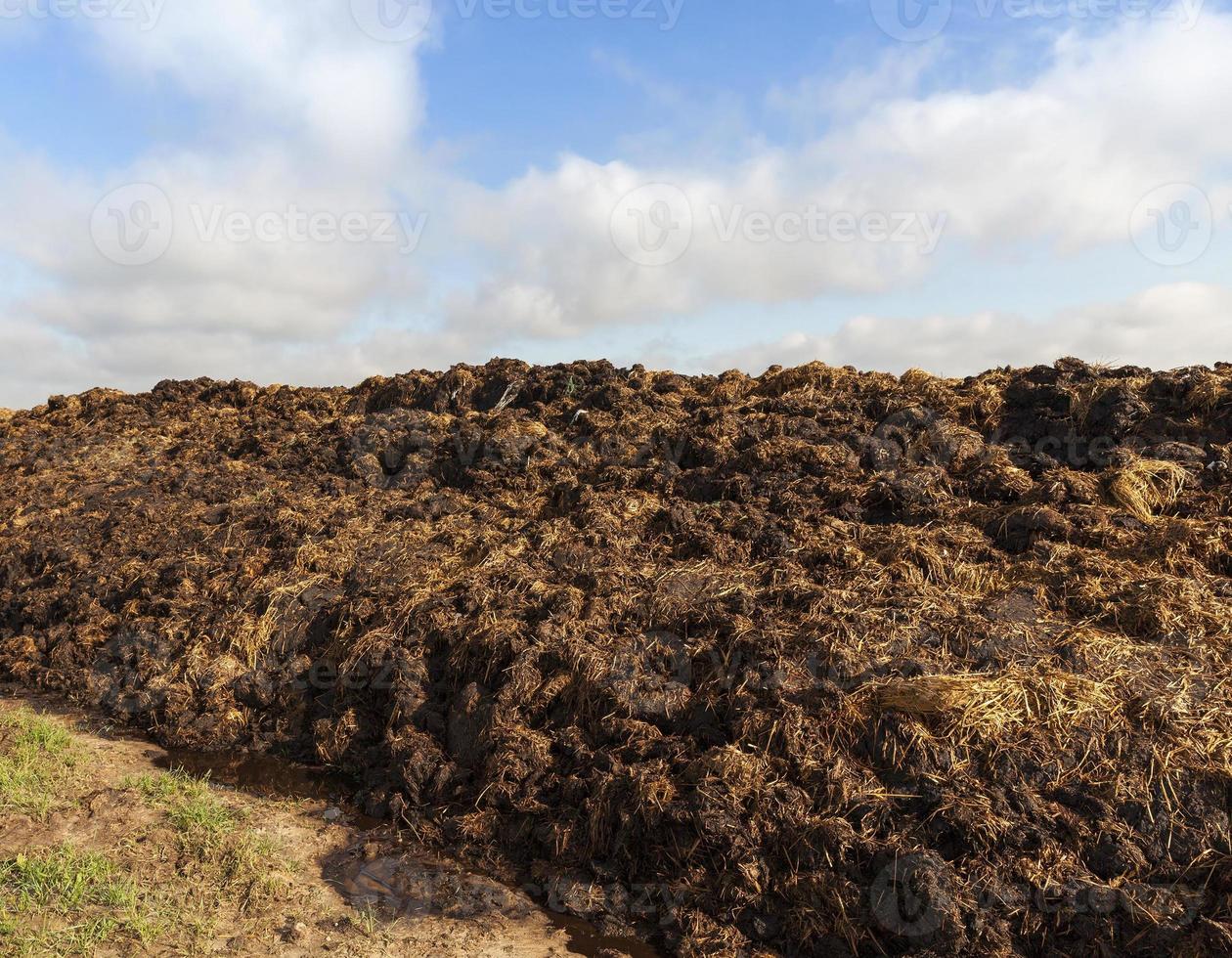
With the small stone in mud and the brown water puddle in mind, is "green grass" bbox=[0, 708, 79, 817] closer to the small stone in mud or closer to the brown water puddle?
the brown water puddle

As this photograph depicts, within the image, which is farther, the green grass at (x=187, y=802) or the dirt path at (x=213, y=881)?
the green grass at (x=187, y=802)

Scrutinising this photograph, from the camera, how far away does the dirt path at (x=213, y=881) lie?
3.38 metres

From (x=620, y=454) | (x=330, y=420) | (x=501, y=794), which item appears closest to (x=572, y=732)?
(x=501, y=794)

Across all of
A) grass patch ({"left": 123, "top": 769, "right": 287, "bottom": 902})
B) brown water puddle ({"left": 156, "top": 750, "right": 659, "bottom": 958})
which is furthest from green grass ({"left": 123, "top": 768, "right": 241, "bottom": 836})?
brown water puddle ({"left": 156, "top": 750, "right": 659, "bottom": 958})

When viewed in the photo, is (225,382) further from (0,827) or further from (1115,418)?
(1115,418)

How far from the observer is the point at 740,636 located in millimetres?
4648

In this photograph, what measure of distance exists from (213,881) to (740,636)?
3013 mm

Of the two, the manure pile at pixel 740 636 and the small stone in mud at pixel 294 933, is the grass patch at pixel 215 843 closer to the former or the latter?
the small stone in mud at pixel 294 933

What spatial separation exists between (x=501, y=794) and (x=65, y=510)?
7.19m

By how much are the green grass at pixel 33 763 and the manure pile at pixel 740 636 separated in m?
0.60

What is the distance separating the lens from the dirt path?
3.38 m

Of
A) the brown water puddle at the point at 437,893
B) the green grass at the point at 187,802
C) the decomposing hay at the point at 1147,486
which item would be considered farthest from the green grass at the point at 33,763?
the decomposing hay at the point at 1147,486

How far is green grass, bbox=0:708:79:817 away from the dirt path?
0.01 metres

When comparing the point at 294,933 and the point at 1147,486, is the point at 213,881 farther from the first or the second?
the point at 1147,486
